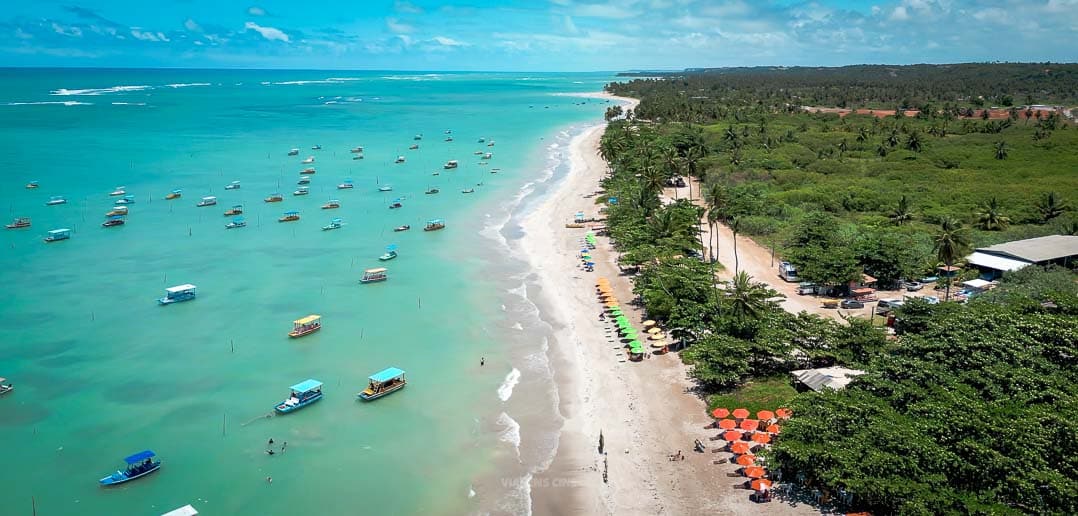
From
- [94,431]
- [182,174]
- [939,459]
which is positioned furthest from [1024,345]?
[182,174]

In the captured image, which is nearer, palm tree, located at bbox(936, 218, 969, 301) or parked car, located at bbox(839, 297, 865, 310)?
palm tree, located at bbox(936, 218, 969, 301)

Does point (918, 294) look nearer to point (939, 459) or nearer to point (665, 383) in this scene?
point (665, 383)

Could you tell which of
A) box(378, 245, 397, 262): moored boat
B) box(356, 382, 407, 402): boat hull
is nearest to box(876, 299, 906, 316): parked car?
box(356, 382, 407, 402): boat hull

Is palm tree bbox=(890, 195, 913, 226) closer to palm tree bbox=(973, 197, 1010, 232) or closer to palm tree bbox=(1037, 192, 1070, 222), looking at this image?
palm tree bbox=(973, 197, 1010, 232)

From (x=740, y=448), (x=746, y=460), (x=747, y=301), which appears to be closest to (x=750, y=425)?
(x=740, y=448)

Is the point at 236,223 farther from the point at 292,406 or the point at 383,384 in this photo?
the point at 383,384
